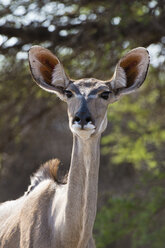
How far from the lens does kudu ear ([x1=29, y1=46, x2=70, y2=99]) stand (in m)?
5.10

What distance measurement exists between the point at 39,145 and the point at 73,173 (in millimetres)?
12370

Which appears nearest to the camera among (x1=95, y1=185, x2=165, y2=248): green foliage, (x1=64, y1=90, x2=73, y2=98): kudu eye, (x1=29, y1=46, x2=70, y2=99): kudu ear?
(x1=64, y1=90, x2=73, y2=98): kudu eye

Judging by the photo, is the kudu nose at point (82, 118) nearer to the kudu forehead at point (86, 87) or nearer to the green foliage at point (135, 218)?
the kudu forehead at point (86, 87)

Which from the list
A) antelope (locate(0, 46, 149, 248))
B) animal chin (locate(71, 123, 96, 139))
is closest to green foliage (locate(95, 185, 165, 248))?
antelope (locate(0, 46, 149, 248))

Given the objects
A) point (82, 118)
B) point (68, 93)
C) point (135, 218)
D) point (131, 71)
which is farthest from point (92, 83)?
point (135, 218)

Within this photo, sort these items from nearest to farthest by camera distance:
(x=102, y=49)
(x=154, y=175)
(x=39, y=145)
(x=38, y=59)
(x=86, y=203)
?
(x=86, y=203)
(x=38, y=59)
(x=102, y=49)
(x=154, y=175)
(x=39, y=145)

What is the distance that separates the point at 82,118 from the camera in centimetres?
434

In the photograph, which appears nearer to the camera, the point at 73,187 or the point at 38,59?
the point at 73,187

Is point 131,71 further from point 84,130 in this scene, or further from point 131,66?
point 84,130

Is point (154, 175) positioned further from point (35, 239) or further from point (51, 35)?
point (35, 239)

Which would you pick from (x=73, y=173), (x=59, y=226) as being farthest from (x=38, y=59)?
(x=59, y=226)

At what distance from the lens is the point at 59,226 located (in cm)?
474

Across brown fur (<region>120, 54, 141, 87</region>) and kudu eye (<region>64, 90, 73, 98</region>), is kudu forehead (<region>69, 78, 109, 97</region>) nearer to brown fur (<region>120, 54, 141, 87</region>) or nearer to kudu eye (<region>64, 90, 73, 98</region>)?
kudu eye (<region>64, 90, 73, 98</region>)

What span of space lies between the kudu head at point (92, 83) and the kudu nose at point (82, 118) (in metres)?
0.07
